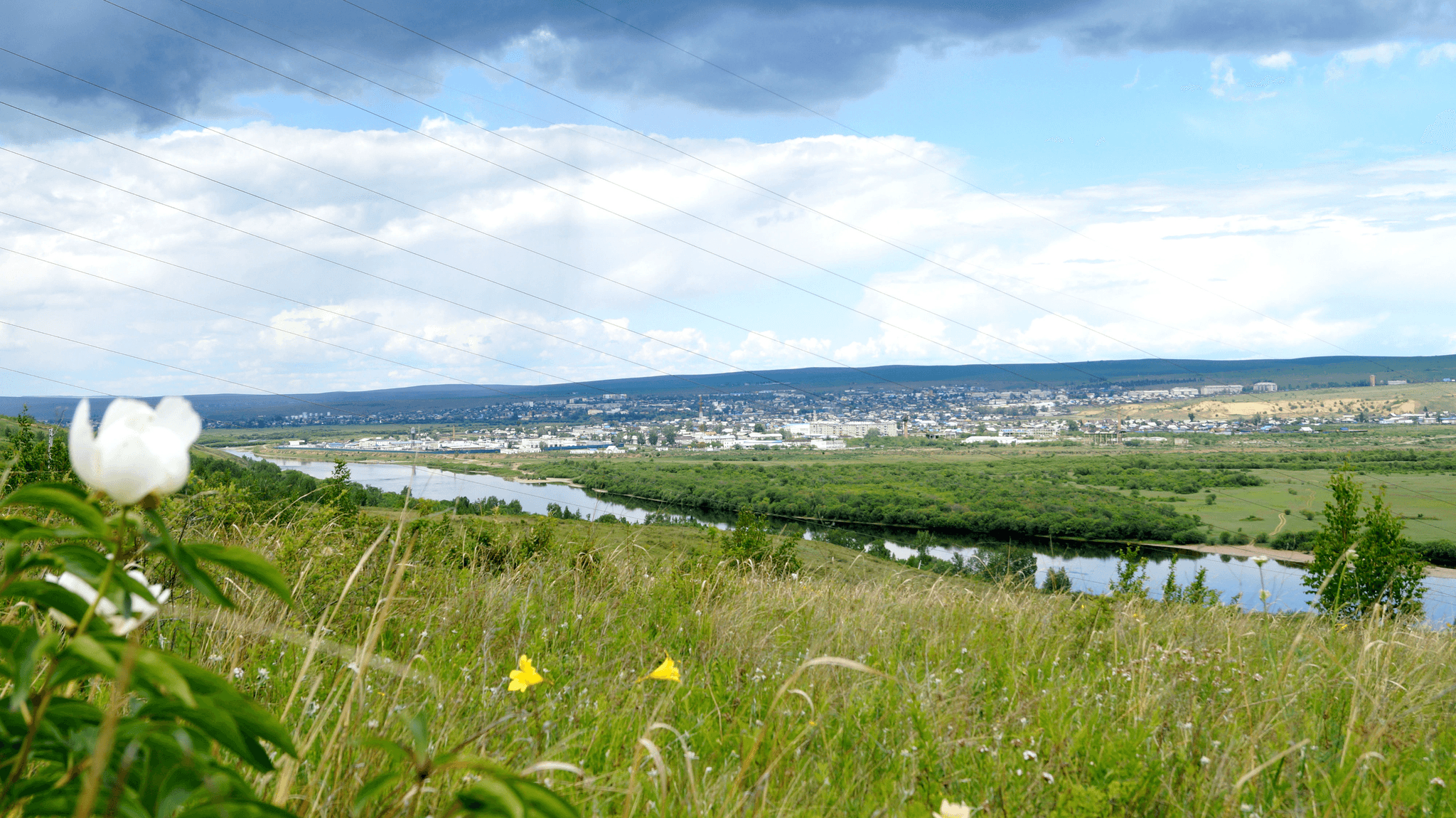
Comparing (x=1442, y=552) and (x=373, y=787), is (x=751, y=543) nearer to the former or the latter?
(x=373, y=787)

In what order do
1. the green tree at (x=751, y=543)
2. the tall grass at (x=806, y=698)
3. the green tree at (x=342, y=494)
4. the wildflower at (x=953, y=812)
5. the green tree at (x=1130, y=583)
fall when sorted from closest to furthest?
the wildflower at (x=953, y=812) → the tall grass at (x=806, y=698) → the green tree at (x=342, y=494) → the green tree at (x=1130, y=583) → the green tree at (x=751, y=543)

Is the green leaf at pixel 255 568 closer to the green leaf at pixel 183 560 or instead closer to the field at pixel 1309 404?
the green leaf at pixel 183 560

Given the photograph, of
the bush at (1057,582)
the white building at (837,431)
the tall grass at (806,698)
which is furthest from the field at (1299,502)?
the tall grass at (806,698)

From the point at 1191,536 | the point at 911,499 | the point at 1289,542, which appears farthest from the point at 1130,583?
the point at 911,499

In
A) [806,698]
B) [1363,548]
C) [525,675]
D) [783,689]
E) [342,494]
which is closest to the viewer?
[783,689]

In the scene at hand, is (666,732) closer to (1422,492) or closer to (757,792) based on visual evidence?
(757,792)

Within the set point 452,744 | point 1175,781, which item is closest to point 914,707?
point 1175,781
